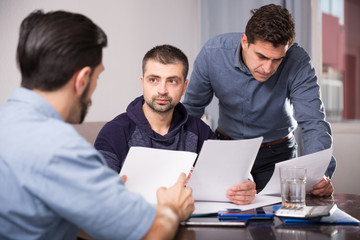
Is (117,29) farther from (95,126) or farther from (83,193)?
(83,193)

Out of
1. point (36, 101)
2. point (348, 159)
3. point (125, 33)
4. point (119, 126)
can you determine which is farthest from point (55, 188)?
point (348, 159)

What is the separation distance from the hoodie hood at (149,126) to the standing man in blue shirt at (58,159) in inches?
31.7

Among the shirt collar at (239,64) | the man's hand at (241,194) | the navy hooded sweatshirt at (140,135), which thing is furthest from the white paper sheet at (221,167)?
the shirt collar at (239,64)

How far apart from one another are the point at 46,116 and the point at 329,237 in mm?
737

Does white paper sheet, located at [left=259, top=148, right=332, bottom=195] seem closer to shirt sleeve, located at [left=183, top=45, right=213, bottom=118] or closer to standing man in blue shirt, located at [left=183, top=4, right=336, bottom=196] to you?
standing man in blue shirt, located at [left=183, top=4, right=336, bottom=196]

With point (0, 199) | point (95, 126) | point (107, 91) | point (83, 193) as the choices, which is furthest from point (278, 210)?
point (107, 91)

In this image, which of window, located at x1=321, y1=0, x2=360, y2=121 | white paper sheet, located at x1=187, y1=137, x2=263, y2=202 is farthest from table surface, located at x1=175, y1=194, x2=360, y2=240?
window, located at x1=321, y1=0, x2=360, y2=121

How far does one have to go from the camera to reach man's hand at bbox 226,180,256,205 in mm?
1465

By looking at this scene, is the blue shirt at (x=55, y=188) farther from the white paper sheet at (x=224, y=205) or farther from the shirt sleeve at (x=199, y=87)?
the shirt sleeve at (x=199, y=87)

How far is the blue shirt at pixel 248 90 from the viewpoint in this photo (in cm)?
215

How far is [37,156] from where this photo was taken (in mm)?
825

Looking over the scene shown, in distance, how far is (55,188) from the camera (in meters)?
0.82

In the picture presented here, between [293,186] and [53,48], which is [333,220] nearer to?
[293,186]

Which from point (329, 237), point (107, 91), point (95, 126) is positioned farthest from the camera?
point (107, 91)
